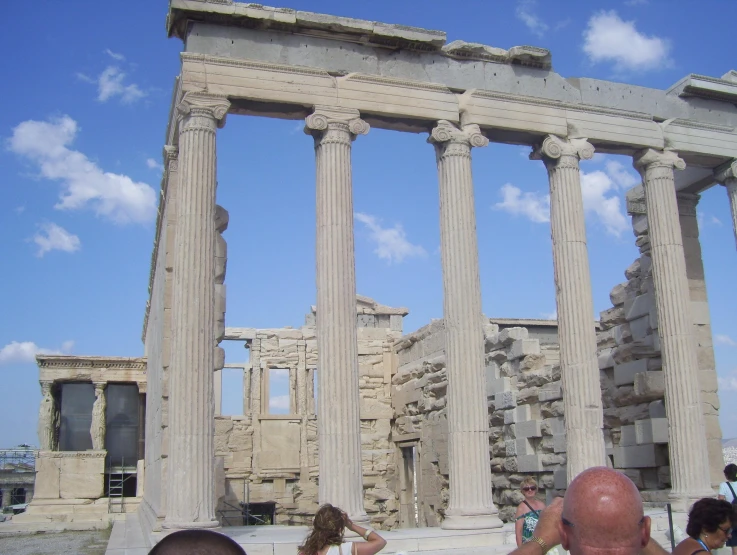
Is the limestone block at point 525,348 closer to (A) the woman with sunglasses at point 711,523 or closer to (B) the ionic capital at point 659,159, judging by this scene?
(B) the ionic capital at point 659,159

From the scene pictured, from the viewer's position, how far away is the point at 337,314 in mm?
13586

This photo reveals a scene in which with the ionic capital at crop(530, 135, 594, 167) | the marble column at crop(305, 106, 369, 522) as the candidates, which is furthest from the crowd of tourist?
the ionic capital at crop(530, 135, 594, 167)

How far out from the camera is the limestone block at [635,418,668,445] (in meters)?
16.5

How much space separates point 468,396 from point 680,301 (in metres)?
4.91

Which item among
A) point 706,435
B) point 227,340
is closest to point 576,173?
point 706,435

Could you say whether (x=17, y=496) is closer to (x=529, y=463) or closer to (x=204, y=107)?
(x=529, y=463)

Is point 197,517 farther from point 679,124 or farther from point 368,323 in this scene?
point 368,323

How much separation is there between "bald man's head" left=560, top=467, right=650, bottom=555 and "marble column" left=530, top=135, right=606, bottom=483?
40.0 feet

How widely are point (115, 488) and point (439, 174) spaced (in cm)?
1493

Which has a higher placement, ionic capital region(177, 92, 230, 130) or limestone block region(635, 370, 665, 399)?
ionic capital region(177, 92, 230, 130)

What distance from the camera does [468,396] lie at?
14086 mm

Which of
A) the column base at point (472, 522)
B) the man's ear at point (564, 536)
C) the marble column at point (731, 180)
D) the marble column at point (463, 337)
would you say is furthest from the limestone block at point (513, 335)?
the man's ear at point (564, 536)

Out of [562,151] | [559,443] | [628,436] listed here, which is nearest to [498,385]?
[559,443]

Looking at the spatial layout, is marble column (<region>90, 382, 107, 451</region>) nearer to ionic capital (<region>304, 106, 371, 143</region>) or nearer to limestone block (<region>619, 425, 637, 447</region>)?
ionic capital (<region>304, 106, 371, 143</region>)
